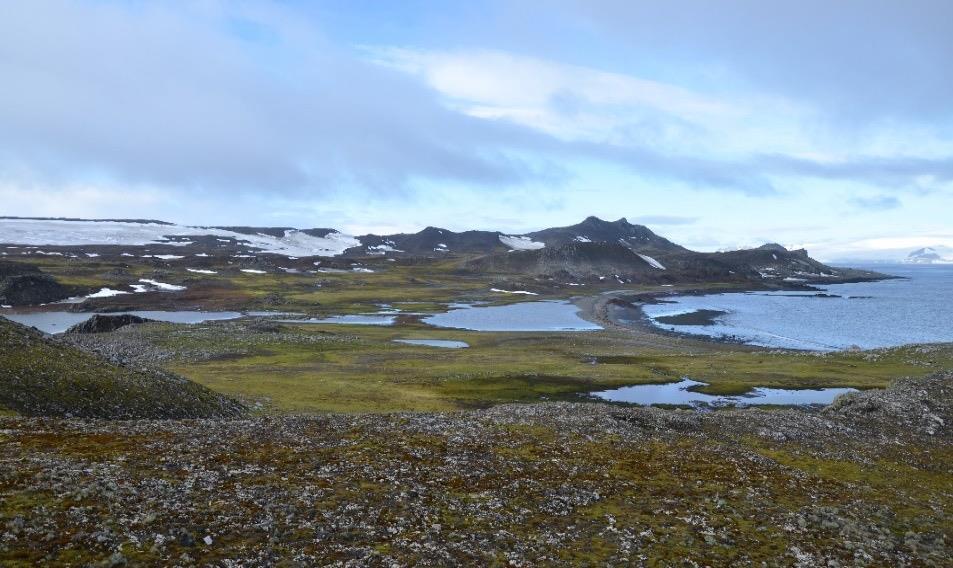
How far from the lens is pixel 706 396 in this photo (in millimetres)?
67375

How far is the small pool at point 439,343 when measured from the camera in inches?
4151

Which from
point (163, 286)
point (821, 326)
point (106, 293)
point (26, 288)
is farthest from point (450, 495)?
point (163, 286)

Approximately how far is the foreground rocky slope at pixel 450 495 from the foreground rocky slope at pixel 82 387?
18.2 ft

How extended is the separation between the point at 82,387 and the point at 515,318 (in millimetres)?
121711

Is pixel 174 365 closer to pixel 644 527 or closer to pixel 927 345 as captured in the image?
pixel 644 527

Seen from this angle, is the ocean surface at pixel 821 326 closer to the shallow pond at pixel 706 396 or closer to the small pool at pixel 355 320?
the shallow pond at pixel 706 396

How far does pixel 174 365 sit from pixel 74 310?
293ft

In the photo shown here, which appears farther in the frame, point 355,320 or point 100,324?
point 355,320

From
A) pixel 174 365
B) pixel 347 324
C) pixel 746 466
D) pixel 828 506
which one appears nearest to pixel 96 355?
pixel 174 365

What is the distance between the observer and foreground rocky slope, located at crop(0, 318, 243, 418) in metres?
36.3

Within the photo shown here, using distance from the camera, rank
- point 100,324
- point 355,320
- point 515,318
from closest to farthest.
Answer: point 100,324 → point 355,320 → point 515,318

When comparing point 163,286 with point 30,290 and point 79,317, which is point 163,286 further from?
point 79,317

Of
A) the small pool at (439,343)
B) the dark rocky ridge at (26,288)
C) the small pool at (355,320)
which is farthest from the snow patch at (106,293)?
the small pool at (439,343)

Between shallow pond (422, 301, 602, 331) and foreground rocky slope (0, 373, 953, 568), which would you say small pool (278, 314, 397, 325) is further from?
foreground rocky slope (0, 373, 953, 568)
